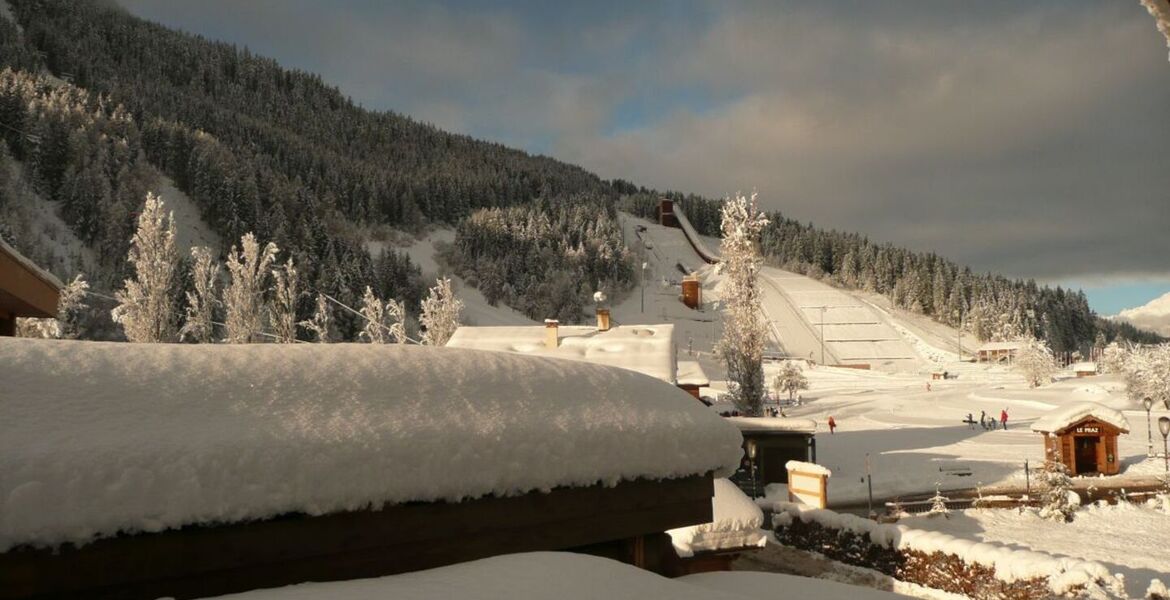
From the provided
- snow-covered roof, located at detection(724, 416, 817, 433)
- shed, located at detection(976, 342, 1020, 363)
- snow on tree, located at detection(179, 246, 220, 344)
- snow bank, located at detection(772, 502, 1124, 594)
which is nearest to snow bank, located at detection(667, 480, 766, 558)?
snow bank, located at detection(772, 502, 1124, 594)

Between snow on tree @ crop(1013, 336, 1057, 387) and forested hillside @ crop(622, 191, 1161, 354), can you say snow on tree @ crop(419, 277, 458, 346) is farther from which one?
forested hillside @ crop(622, 191, 1161, 354)

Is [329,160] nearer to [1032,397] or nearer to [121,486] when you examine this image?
[1032,397]

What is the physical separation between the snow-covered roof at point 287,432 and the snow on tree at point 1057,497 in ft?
65.0

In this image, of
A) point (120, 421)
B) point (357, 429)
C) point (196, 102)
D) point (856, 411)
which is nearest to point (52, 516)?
point (120, 421)

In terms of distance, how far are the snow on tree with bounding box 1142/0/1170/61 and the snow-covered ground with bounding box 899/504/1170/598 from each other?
1379 cm

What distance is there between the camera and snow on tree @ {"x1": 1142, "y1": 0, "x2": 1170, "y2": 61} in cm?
220

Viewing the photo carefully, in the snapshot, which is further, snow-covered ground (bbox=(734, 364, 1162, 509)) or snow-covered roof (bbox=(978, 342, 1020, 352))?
snow-covered roof (bbox=(978, 342, 1020, 352))

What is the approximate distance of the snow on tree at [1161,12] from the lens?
7.22 ft

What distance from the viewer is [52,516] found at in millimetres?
2141

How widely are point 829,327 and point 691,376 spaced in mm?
73547

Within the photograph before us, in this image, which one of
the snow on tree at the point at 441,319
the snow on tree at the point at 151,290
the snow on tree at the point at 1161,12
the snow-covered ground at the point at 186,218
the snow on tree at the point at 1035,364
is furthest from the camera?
the snow-covered ground at the point at 186,218

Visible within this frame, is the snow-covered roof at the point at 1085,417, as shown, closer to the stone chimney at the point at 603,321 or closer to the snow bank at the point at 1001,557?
the snow bank at the point at 1001,557

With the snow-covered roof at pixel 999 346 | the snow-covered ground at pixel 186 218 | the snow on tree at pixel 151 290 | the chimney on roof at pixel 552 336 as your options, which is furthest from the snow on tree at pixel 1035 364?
the snow-covered ground at pixel 186 218

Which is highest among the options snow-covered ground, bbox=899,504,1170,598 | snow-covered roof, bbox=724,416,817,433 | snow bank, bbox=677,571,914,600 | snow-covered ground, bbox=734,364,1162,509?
snow bank, bbox=677,571,914,600
